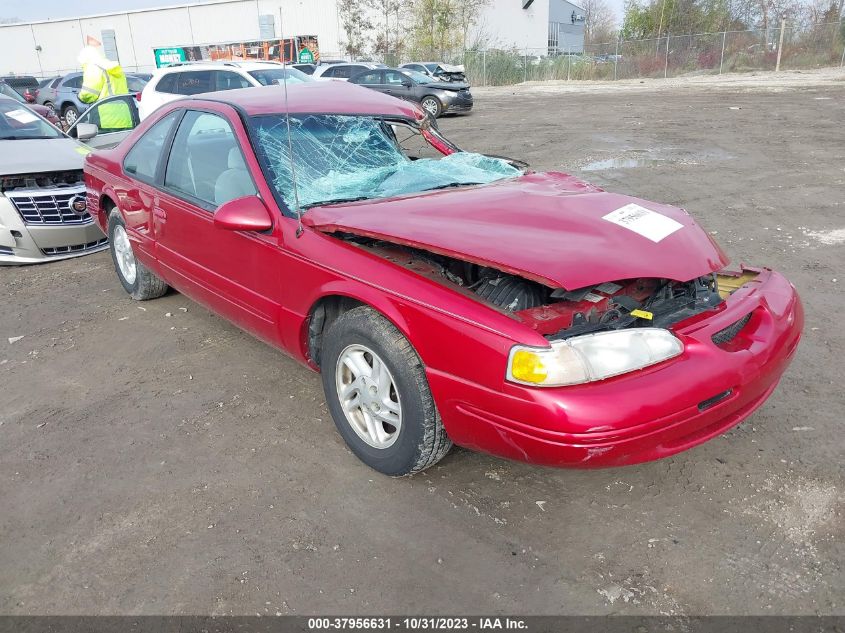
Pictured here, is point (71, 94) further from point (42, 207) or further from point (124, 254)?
point (124, 254)

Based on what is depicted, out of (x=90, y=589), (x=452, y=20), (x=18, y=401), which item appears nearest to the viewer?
(x=90, y=589)

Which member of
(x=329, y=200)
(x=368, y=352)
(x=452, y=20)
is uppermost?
(x=452, y=20)

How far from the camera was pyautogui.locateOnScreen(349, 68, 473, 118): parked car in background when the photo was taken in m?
17.4

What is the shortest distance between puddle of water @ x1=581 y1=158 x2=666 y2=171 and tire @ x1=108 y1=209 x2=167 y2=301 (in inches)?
258

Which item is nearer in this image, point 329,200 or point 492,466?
point 492,466

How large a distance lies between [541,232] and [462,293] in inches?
16.4

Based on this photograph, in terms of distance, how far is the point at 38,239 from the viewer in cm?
573

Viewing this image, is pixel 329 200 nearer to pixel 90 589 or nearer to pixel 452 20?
pixel 90 589

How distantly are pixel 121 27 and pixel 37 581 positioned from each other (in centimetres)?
5699

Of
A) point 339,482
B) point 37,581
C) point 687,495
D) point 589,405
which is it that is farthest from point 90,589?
point 687,495

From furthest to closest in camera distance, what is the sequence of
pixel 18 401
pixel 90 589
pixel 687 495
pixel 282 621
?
pixel 18 401
pixel 687 495
pixel 90 589
pixel 282 621

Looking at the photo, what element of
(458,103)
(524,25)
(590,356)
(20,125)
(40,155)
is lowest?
(590,356)

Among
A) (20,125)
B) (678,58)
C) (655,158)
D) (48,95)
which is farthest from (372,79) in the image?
(678,58)

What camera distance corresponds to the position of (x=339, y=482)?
2.78 meters
